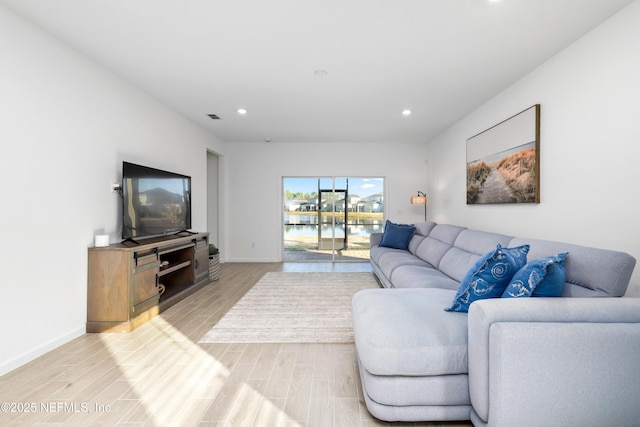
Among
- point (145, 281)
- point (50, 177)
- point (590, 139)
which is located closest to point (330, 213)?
point (145, 281)

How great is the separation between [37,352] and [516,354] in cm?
321

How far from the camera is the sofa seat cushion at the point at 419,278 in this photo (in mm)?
2521

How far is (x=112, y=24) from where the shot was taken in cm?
210

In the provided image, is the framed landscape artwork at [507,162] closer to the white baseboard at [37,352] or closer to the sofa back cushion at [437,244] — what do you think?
the sofa back cushion at [437,244]

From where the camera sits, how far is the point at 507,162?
317 cm

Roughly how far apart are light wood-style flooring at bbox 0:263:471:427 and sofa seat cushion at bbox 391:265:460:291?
886 millimetres

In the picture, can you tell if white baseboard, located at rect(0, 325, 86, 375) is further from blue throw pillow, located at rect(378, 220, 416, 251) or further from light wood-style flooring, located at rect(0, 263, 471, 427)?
blue throw pillow, located at rect(378, 220, 416, 251)

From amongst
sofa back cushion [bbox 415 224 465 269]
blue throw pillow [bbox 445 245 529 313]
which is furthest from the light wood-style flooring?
sofa back cushion [bbox 415 224 465 269]

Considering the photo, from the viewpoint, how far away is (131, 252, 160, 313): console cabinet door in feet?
8.66

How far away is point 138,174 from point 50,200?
870 millimetres

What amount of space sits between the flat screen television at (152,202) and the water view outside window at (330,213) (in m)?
2.53

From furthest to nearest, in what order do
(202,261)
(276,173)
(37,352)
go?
1. (276,173)
2. (202,261)
3. (37,352)

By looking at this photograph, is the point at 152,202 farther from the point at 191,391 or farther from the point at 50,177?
the point at 191,391

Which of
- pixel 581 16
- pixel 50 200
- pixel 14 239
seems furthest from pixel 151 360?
pixel 581 16
